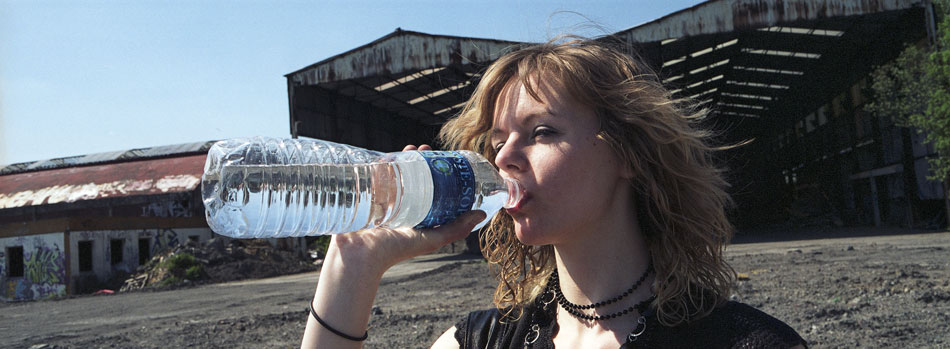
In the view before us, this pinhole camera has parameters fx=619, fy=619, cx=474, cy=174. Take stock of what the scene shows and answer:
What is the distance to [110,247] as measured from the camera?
69.7 feet

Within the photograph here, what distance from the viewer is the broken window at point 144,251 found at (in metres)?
22.4

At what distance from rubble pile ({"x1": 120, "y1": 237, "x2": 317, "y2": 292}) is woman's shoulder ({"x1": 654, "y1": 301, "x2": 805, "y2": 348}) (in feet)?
59.2

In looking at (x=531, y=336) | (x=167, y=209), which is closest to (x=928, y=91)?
(x=531, y=336)

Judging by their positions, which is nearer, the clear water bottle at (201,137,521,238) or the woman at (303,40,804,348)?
the woman at (303,40,804,348)

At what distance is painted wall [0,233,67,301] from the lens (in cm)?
1994

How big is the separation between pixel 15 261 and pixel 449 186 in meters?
25.5

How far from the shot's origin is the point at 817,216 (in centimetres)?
2594

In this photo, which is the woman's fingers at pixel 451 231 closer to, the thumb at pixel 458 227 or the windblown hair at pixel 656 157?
the thumb at pixel 458 227

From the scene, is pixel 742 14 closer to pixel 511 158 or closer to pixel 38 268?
pixel 511 158

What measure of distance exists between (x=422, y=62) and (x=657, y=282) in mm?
16549

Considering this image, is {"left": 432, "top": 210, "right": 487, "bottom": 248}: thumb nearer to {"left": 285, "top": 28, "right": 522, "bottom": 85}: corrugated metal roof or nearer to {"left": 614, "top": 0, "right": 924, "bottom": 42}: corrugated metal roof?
{"left": 614, "top": 0, "right": 924, "bottom": 42}: corrugated metal roof

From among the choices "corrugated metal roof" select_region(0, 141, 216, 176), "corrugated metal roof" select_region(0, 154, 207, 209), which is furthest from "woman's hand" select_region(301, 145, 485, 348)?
"corrugated metal roof" select_region(0, 141, 216, 176)

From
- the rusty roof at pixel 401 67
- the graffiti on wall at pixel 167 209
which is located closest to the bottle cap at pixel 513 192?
the rusty roof at pixel 401 67

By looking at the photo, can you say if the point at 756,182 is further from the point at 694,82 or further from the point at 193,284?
the point at 193,284
